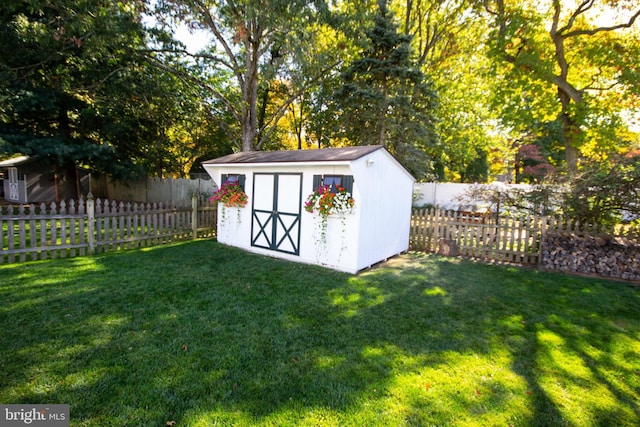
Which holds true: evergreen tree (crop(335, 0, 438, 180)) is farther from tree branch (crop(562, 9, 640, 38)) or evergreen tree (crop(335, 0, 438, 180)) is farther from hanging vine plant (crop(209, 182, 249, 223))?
hanging vine plant (crop(209, 182, 249, 223))

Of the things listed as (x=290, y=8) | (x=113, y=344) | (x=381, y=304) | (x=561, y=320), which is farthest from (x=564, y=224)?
(x=113, y=344)

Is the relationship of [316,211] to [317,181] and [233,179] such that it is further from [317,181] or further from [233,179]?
[233,179]

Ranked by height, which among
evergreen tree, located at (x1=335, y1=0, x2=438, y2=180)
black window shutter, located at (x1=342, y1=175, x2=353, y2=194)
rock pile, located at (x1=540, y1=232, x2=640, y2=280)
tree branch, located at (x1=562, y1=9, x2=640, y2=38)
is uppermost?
tree branch, located at (x1=562, y1=9, x2=640, y2=38)

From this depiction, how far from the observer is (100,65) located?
11539 mm

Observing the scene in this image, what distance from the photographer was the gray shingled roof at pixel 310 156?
5895 mm

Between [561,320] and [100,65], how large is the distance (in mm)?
15472

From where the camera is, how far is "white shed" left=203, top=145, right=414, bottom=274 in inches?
237

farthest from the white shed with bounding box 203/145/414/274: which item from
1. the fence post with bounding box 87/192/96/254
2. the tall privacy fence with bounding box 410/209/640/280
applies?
the fence post with bounding box 87/192/96/254

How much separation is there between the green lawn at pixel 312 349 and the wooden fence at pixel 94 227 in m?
0.69

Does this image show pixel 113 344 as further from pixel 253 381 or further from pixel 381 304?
pixel 381 304

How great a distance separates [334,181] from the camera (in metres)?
6.12

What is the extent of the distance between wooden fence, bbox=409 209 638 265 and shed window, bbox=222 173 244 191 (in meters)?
4.82

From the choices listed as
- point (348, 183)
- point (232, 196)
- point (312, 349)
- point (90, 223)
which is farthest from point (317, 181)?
point (90, 223)

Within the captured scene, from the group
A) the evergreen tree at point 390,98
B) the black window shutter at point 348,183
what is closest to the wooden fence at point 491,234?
the black window shutter at point 348,183
